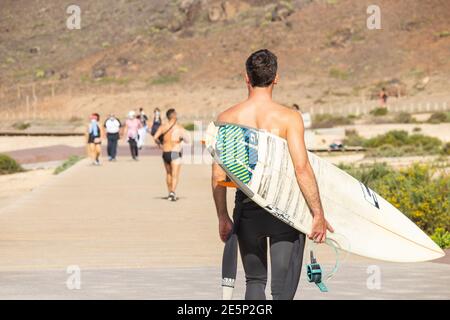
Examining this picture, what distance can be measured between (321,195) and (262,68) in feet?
2.88

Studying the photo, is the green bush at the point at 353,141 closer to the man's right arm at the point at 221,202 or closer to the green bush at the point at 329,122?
the green bush at the point at 329,122

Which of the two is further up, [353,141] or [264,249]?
[264,249]

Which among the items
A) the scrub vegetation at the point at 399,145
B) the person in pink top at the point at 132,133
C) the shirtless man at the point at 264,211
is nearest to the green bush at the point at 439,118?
the scrub vegetation at the point at 399,145

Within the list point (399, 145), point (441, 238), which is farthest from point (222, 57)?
point (441, 238)

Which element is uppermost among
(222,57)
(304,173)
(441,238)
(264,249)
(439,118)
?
(304,173)

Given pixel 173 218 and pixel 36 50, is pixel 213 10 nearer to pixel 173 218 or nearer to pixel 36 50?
pixel 36 50

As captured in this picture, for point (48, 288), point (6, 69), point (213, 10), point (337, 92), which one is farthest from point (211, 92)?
point (48, 288)

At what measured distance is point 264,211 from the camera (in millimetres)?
7492

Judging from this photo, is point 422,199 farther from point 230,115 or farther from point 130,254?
point 230,115

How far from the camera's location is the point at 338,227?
784cm

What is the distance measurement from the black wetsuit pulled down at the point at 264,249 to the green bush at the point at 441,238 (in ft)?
21.8

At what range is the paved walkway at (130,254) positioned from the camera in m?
10.2

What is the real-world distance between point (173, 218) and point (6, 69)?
11979 centimetres
